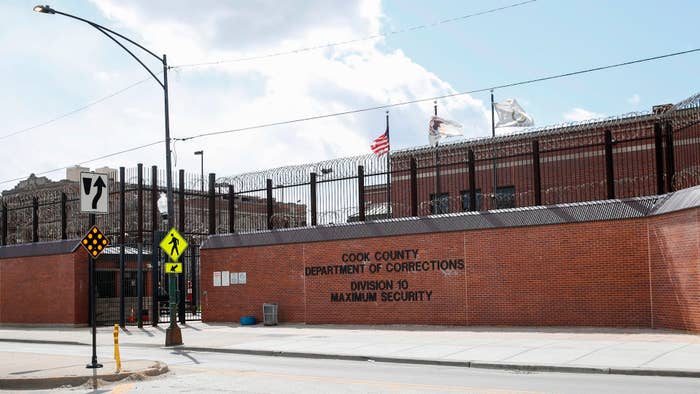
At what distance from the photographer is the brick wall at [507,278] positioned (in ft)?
68.2

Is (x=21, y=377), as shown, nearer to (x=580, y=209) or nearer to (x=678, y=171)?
(x=580, y=209)

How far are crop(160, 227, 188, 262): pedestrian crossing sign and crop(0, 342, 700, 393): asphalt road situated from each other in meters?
5.97

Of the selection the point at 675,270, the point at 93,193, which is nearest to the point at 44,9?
the point at 93,193

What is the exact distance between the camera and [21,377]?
48.6 feet

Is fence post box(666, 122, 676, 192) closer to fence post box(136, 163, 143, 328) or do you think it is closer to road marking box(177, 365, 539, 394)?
road marking box(177, 365, 539, 394)

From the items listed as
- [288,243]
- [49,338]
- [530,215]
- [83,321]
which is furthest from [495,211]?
[83,321]

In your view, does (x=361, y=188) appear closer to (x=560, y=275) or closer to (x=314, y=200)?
(x=314, y=200)

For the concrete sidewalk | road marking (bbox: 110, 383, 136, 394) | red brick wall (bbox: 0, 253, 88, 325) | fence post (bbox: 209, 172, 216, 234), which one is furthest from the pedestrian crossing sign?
red brick wall (bbox: 0, 253, 88, 325)

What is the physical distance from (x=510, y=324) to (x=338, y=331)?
5647 mm

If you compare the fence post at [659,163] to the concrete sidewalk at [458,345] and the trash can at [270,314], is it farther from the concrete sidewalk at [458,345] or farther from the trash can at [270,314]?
the trash can at [270,314]

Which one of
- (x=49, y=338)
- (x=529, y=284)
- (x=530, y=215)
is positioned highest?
(x=530, y=215)

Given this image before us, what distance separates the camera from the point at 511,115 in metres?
37.1

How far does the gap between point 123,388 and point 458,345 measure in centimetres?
877

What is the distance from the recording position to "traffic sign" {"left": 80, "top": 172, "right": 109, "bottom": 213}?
55.4 ft
